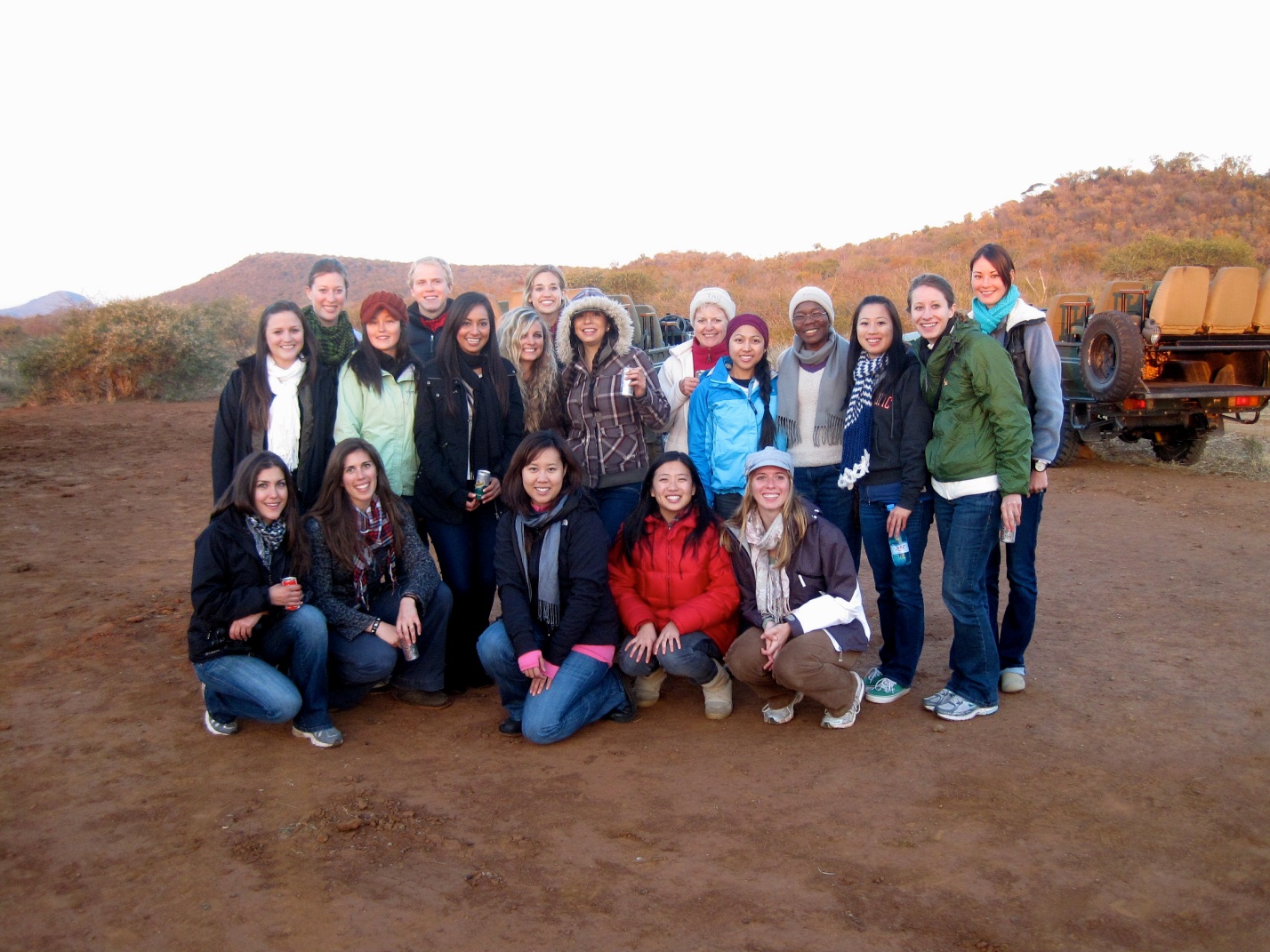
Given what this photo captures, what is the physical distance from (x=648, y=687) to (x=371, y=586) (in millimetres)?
1356

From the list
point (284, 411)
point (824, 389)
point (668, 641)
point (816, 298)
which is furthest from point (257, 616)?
point (816, 298)

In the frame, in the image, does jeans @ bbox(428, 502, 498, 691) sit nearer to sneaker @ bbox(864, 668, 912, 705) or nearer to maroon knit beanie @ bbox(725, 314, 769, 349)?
maroon knit beanie @ bbox(725, 314, 769, 349)

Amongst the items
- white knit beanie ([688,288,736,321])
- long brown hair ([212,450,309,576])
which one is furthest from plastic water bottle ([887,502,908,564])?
long brown hair ([212,450,309,576])

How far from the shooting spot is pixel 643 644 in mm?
4129

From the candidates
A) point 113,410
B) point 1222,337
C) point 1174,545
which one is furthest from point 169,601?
point 113,410

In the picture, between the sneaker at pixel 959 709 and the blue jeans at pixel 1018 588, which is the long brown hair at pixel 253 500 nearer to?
the sneaker at pixel 959 709

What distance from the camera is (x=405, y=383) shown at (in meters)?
4.46

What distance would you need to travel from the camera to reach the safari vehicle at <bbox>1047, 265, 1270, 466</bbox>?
930 cm

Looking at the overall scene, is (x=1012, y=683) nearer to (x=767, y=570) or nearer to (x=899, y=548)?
(x=899, y=548)

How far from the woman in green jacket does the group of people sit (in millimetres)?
13

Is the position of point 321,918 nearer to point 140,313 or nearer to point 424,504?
point 424,504

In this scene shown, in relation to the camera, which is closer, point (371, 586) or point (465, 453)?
point (371, 586)

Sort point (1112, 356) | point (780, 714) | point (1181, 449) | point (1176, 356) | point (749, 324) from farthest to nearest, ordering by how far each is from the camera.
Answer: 1. point (1181, 449)
2. point (1176, 356)
3. point (1112, 356)
4. point (749, 324)
5. point (780, 714)

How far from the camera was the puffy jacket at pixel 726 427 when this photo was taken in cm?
451
